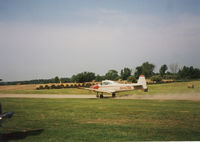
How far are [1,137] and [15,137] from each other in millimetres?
524

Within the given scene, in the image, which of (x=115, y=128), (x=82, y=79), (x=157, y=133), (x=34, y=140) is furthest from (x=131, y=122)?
(x=82, y=79)

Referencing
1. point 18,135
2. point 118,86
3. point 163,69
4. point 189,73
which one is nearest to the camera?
point 18,135

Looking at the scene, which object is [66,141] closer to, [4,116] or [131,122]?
[4,116]

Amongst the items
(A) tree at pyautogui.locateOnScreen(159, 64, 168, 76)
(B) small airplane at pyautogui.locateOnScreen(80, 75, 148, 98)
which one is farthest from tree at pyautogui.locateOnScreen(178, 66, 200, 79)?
(B) small airplane at pyautogui.locateOnScreen(80, 75, 148, 98)

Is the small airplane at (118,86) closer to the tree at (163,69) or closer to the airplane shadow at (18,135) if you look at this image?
the airplane shadow at (18,135)

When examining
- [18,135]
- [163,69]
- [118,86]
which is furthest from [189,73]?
[18,135]

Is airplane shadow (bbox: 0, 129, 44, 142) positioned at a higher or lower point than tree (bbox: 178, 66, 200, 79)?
lower

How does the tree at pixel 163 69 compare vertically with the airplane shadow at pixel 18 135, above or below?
above

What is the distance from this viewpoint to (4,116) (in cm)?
674

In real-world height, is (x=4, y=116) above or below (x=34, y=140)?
above

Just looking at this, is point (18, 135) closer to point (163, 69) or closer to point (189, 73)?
point (189, 73)

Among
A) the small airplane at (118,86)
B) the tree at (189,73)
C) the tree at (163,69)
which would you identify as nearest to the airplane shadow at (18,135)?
the small airplane at (118,86)

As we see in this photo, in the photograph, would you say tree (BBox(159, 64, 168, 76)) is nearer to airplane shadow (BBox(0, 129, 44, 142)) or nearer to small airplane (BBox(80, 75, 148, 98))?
small airplane (BBox(80, 75, 148, 98))

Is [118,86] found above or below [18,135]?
above
